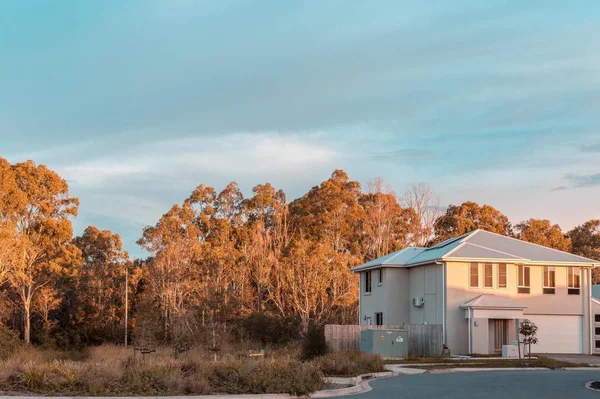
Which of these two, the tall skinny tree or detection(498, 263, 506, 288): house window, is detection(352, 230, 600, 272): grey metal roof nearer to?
detection(498, 263, 506, 288): house window

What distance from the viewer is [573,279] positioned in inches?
1897

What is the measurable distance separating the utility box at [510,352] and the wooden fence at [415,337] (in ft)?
10.8

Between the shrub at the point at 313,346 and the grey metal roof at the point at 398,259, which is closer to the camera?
the shrub at the point at 313,346

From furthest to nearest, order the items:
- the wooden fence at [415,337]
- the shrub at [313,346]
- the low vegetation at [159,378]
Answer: the wooden fence at [415,337] < the shrub at [313,346] < the low vegetation at [159,378]

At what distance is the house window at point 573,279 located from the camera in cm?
4803

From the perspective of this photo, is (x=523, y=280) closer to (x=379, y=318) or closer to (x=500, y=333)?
(x=500, y=333)

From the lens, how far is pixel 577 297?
48.0 metres

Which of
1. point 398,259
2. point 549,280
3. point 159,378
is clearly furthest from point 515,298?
point 159,378

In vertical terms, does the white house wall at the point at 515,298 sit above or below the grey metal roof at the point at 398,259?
below

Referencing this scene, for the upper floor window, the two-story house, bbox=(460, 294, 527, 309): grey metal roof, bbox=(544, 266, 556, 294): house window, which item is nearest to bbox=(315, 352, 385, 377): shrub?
bbox=(460, 294, 527, 309): grey metal roof

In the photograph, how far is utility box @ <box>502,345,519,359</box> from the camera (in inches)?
1603

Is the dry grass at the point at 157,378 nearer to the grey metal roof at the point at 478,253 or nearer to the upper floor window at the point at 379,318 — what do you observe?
the grey metal roof at the point at 478,253

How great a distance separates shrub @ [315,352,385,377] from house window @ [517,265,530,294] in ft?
61.7

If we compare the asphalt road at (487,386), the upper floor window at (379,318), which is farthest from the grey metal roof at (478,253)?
the asphalt road at (487,386)
